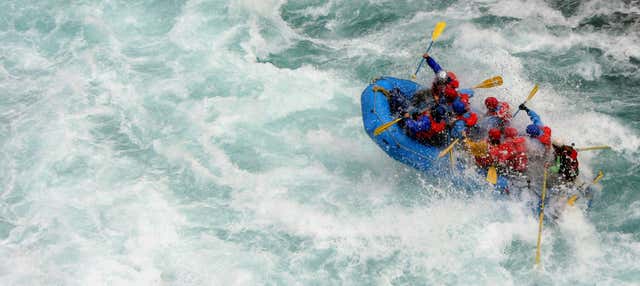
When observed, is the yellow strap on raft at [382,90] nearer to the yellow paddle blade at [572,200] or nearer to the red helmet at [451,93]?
the red helmet at [451,93]

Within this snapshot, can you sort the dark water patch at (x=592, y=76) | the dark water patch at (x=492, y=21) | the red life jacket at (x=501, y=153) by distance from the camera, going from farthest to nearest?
the dark water patch at (x=492, y=21)
the dark water patch at (x=592, y=76)
the red life jacket at (x=501, y=153)

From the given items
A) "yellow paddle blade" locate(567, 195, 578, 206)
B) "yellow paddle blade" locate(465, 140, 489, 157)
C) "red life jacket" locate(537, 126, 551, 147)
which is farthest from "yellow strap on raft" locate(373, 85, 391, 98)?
"yellow paddle blade" locate(567, 195, 578, 206)

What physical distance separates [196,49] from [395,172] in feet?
15.4

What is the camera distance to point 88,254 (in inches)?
271

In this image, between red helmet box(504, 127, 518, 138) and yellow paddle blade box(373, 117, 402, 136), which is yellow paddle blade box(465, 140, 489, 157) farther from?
yellow paddle blade box(373, 117, 402, 136)

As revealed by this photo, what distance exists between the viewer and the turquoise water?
680cm

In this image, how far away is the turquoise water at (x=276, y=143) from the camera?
680 cm

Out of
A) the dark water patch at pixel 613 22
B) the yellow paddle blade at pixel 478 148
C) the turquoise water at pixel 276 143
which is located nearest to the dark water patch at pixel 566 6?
the turquoise water at pixel 276 143

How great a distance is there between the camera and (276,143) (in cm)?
831

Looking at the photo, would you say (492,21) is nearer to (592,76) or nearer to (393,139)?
(592,76)

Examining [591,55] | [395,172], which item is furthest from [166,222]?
[591,55]

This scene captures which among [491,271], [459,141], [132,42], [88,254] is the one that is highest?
[132,42]

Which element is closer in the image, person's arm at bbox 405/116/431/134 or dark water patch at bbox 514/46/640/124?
person's arm at bbox 405/116/431/134

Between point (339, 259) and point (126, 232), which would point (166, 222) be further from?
point (339, 259)
